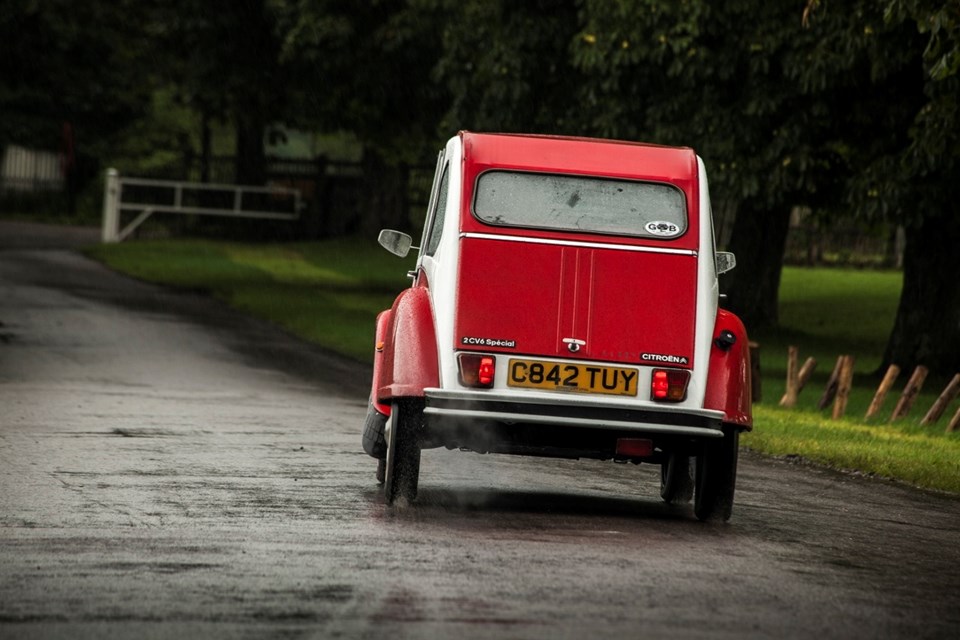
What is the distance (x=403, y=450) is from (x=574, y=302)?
50.5 inches

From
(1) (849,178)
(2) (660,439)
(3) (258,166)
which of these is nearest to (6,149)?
(3) (258,166)

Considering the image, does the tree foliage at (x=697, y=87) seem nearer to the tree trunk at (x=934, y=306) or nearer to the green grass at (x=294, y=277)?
the tree trunk at (x=934, y=306)

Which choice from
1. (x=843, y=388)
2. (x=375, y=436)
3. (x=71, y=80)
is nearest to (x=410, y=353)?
(x=375, y=436)

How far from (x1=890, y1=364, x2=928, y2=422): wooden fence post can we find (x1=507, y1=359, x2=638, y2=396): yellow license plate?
893 centimetres

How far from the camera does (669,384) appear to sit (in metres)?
10.8

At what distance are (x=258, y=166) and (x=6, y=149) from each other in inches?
698

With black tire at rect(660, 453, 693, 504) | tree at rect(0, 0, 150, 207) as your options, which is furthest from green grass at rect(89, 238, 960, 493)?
tree at rect(0, 0, 150, 207)

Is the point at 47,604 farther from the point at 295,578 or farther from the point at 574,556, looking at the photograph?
the point at 574,556

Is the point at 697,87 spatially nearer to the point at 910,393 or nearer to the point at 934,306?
the point at 934,306

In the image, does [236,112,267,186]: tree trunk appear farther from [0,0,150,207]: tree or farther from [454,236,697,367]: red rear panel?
[454,236,697,367]: red rear panel

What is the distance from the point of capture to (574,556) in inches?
357

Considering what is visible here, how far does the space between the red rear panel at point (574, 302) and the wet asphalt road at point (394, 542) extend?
98 cm

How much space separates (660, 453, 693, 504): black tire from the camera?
12.1m

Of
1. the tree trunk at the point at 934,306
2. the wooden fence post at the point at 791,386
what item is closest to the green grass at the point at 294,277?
the wooden fence post at the point at 791,386
